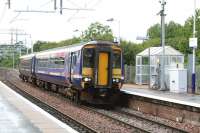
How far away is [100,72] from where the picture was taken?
2456 centimetres

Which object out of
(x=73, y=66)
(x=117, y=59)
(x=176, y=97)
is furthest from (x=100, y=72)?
(x=176, y=97)

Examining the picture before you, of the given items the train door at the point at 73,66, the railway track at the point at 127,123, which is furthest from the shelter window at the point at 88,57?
the railway track at the point at 127,123

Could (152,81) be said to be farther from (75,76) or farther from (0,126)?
(0,126)

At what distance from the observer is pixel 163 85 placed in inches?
1298

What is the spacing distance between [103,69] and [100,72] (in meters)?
0.22

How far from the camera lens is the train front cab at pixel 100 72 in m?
24.4

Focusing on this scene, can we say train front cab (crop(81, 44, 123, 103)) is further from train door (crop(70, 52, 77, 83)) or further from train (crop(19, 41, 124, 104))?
train door (crop(70, 52, 77, 83))

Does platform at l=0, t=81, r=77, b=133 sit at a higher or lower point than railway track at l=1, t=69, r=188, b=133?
higher

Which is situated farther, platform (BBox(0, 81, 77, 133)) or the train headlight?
the train headlight

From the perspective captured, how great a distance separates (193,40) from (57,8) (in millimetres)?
8113

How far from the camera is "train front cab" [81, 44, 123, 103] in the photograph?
24406 millimetres

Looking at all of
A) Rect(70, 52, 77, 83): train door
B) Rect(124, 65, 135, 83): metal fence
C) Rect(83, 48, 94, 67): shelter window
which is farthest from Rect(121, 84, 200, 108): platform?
Rect(124, 65, 135, 83): metal fence

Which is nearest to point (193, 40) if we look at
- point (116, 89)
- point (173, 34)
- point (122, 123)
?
point (116, 89)

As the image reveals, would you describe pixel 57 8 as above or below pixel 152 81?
above
